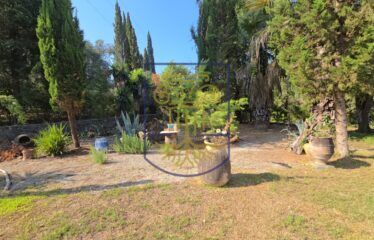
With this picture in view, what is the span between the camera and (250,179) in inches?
166

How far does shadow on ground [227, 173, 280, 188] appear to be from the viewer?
398 centimetres

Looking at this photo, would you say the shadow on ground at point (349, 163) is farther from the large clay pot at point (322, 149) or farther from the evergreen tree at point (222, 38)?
the evergreen tree at point (222, 38)

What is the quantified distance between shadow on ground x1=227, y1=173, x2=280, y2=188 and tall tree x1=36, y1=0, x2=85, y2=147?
5613 millimetres

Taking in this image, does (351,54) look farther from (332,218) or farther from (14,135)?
(14,135)

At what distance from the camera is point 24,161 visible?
20.2 feet

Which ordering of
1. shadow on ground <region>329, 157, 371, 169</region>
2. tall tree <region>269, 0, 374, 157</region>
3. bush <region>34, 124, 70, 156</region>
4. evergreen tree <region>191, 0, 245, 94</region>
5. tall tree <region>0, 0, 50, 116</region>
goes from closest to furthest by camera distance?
tall tree <region>269, 0, 374, 157</region> < shadow on ground <region>329, 157, 371, 169</region> < bush <region>34, 124, 70, 156</region> < tall tree <region>0, 0, 50, 116</region> < evergreen tree <region>191, 0, 245, 94</region>

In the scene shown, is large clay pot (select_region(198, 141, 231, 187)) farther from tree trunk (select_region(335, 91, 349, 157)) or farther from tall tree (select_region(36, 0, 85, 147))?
tall tree (select_region(36, 0, 85, 147))

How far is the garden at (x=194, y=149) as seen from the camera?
289 centimetres

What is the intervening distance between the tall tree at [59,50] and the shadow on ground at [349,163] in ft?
24.3

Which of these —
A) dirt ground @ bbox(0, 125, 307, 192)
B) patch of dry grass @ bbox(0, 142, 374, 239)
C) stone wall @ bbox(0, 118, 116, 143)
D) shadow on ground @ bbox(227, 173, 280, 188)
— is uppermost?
stone wall @ bbox(0, 118, 116, 143)

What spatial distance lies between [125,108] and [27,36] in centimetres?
507

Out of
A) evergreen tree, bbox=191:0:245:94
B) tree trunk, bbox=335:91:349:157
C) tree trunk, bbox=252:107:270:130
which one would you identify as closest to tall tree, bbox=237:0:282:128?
tree trunk, bbox=252:107:270:130

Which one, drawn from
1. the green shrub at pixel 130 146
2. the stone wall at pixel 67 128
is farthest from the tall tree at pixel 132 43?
the green shrub at pixel 130 146

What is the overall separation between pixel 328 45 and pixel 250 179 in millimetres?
3584
